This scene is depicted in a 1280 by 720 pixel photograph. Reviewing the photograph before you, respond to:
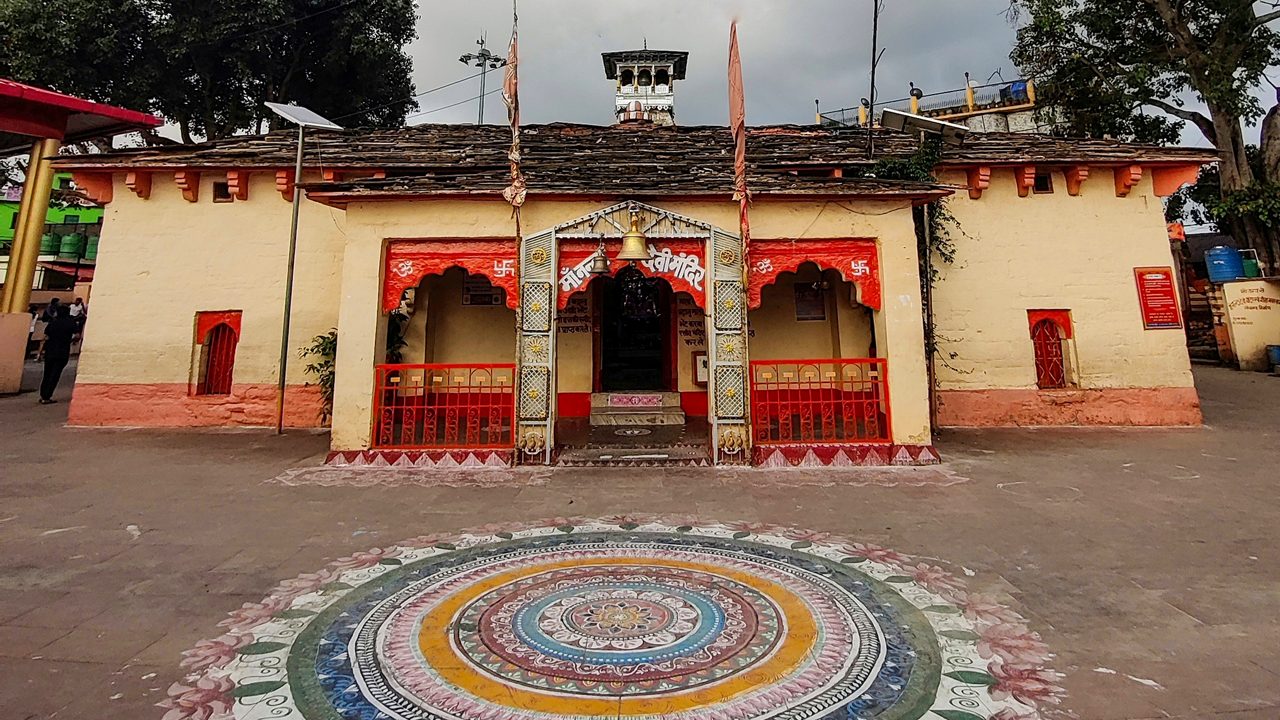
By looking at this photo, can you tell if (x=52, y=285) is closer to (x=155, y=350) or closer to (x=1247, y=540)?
(x=155, y=350)

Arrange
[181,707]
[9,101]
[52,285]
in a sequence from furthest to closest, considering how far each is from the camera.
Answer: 1. [52,285]
2. [9,101]
3. [181,707]

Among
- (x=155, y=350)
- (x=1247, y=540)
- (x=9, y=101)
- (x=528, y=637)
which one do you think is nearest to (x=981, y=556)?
(x=1247, y=540)

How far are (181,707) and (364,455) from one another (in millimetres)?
5215

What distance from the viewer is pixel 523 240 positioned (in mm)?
7477

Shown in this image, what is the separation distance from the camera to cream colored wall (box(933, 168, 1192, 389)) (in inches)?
375

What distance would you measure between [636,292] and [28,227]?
1298 cm

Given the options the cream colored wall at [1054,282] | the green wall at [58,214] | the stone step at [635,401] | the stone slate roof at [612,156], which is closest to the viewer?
the stone slate roof at [612,156]

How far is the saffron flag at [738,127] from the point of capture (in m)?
7.30

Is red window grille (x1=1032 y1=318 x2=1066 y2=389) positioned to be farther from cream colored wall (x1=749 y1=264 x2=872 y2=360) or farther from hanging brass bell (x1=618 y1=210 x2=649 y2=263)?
hanging brass bell (x1=618 y1=210 x2=649 y2=263)

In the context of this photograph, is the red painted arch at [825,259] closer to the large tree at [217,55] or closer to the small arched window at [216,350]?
the small arched window at [216,350]

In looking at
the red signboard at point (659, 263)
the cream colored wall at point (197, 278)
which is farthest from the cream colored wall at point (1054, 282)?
the cream colored wall at point (197, 278)

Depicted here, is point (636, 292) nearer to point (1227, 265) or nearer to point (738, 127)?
point (738, 127)

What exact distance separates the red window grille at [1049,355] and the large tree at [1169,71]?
1019 cm

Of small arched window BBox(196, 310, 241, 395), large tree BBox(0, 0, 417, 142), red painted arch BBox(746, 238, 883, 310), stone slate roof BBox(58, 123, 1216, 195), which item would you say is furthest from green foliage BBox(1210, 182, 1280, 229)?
large tree BBox(0, 0, 417, 142)
